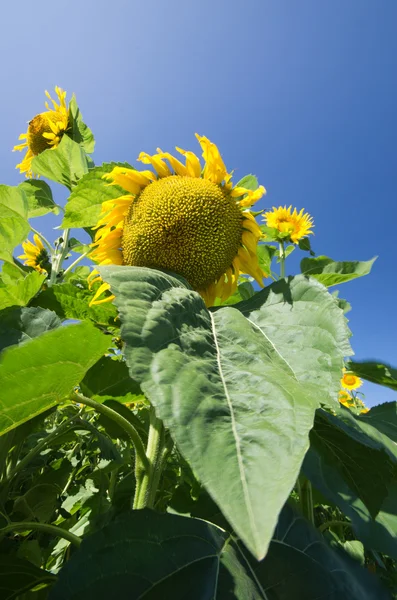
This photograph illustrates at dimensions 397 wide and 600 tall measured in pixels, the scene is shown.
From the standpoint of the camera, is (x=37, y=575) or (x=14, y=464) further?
(x=14, y=464)

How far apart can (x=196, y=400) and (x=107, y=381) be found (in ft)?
2.17

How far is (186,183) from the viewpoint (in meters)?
1.14

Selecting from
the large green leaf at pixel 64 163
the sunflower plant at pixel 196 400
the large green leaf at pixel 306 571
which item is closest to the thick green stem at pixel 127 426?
the sunflower plant at pixel 196 400

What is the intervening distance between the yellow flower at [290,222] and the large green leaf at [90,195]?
6.32 ft

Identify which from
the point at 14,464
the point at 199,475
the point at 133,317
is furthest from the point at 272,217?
the point at 199,475

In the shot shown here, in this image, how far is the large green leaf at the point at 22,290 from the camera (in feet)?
3.50

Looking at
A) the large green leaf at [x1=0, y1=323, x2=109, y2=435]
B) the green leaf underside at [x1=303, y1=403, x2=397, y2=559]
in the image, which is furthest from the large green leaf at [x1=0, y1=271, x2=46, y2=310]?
the green leaf underside at [x1=303, y1=403, x2=397, y2=559]

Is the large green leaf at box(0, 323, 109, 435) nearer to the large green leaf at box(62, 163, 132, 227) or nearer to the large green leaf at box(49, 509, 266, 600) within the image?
the large green leaf at box(49, 509, 266, 600)

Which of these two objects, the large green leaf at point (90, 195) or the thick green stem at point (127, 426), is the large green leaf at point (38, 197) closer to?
the large green leaf at point (90, 195)

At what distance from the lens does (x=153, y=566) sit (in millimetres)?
594

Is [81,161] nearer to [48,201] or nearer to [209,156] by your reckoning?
[48,201]

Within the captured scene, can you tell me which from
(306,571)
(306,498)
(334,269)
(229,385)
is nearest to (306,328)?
(229,385)

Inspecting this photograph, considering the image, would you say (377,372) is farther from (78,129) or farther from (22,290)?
(78,129)

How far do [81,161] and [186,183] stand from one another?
0.77 metres
